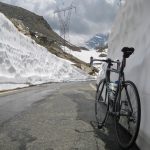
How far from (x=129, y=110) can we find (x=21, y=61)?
1001 inches

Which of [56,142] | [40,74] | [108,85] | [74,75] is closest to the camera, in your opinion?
[56,142]

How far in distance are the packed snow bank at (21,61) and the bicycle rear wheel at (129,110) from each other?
51.9 ft

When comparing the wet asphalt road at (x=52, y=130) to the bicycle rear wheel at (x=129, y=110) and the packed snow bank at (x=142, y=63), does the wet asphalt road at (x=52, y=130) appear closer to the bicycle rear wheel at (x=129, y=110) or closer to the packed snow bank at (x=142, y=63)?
the bicycle rear wheel at (x=129, y=110)

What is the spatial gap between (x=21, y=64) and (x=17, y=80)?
5344 mm

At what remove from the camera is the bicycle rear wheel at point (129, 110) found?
16.5 ft

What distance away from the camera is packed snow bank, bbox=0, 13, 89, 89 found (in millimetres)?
25109

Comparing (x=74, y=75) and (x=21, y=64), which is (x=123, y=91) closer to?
(x=21, y=64)

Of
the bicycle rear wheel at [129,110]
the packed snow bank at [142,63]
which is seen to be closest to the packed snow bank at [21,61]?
the packed snow bank at [142,63]

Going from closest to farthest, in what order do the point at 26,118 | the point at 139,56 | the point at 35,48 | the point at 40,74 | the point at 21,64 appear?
the point at 139,56 < the point at 26,118 < the point at 21,64 < the point at 40,74 < the point at 35,48

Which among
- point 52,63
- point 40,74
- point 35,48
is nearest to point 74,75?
point 52,63

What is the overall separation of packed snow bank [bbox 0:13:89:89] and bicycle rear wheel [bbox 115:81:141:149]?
15.8 metres

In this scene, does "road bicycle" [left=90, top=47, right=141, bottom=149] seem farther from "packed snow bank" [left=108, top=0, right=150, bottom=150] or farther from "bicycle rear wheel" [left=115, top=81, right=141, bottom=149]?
"packed snow bank" [left=108, top=0, right=150, bottom=150]

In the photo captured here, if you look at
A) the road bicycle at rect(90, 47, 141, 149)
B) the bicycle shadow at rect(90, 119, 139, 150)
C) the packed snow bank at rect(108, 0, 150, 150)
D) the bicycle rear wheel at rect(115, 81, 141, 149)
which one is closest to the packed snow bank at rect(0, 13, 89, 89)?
the bicycle shadow at rect(90, 119, 139, 150)

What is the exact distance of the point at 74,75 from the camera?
49.7 metres
